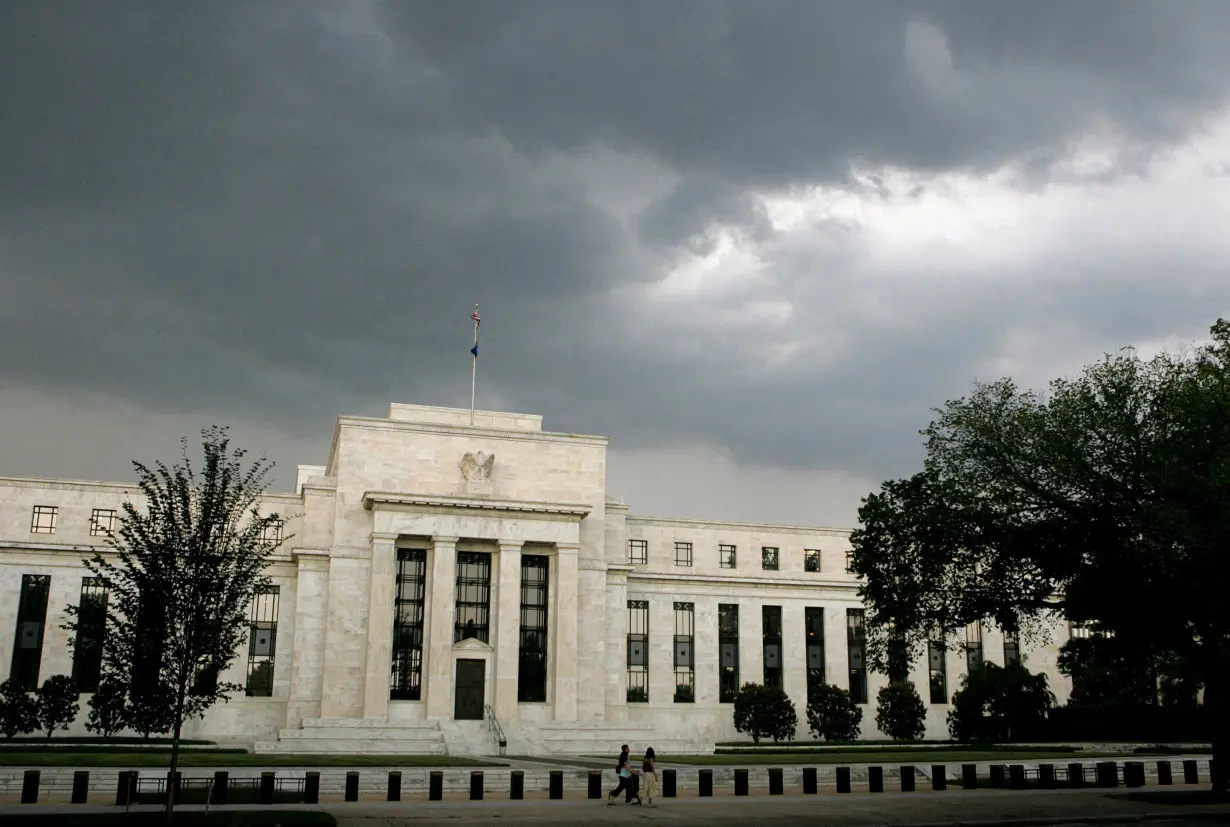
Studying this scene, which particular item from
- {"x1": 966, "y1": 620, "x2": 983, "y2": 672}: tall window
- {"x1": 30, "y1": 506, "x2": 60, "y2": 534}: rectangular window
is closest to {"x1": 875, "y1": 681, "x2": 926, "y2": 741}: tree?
{"x1": 966, "y1": 620, "x2": 983, "y2": 672}: tall window

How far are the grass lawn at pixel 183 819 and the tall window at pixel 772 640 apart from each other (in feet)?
158

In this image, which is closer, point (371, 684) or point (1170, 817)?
point (1170, 817)

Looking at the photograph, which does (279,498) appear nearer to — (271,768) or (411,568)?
(411,568)

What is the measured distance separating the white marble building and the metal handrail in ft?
0.43

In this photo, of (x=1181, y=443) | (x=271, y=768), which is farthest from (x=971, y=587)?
(x=271, y=768)

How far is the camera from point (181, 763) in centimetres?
3606

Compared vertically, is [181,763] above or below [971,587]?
below

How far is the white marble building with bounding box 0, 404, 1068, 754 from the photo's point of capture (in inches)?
2197

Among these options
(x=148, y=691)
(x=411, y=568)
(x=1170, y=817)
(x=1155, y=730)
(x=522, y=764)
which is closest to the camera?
(x=148, y=691)

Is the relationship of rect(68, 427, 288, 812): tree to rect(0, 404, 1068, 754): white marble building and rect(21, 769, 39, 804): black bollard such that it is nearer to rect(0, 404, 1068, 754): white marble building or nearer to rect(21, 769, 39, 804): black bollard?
rect(21, 769, 39, 804): black bollard

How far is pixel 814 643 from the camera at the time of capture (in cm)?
7025

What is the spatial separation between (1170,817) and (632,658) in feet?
135

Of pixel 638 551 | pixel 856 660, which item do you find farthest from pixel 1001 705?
pixel 638 551

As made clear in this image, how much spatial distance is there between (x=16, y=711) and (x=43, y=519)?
10.7 meters
